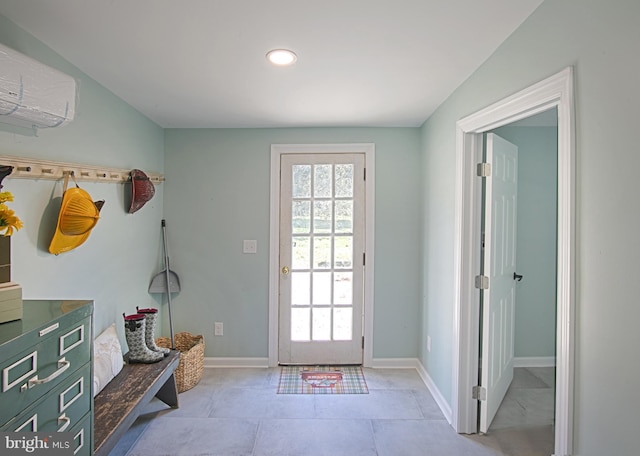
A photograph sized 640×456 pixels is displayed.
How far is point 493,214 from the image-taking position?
233 cm

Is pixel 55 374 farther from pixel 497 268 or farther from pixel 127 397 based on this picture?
pixel 497 268

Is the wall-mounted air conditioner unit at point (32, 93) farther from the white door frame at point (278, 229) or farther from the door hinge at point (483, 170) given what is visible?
the door hinge at point (483, 170)

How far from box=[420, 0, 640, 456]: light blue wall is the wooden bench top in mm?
2030

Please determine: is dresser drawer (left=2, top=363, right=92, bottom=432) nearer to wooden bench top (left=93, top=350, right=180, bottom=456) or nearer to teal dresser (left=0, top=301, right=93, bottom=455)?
teal dresser (left=0, top=301, right=93, bottom=455)

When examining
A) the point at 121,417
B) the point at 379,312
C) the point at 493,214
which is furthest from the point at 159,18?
the point at 379,312

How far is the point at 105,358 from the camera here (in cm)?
223

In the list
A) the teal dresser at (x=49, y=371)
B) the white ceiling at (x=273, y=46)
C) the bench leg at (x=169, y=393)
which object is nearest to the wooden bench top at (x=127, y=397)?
the bench leg at (x=169, y=393)

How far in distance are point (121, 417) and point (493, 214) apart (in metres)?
2.46

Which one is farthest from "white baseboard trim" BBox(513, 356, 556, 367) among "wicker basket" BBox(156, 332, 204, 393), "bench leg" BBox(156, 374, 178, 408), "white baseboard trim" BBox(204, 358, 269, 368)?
"bench leg" BBox(156, 374, 178, 408)

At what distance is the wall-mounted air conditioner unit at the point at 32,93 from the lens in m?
1.42

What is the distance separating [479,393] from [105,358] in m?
2.40

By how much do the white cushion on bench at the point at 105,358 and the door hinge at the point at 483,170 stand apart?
103 inches

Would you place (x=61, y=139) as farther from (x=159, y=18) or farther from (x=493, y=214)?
(x=493, y=214)

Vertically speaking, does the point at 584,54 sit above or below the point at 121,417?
above
